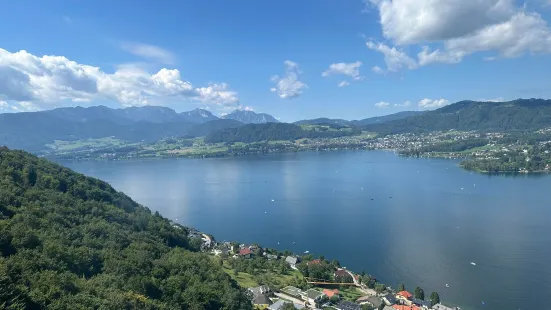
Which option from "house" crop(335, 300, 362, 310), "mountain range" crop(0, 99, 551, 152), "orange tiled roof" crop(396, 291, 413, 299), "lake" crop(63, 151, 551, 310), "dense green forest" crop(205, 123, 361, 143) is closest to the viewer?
"house" crop(335, 300, 362, 310)

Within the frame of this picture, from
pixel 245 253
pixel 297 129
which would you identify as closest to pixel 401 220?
pixel 245 253

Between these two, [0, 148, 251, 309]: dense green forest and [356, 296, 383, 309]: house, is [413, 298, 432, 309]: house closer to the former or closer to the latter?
[356, 296, 383, 309]: house

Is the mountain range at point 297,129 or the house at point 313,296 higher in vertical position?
the mountain range at point 297,129

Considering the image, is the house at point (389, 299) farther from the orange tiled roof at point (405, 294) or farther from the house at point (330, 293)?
the house at point (330, 293)

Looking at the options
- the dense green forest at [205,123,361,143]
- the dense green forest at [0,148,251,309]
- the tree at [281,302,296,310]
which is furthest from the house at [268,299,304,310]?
the dense green forest at [205,123,361,143]

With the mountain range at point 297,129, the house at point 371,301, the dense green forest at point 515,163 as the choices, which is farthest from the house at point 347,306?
the mountain range at point 297,129

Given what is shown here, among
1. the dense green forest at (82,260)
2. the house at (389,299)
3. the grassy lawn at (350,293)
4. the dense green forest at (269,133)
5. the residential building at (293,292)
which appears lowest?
the grassy lawn at (350,293)

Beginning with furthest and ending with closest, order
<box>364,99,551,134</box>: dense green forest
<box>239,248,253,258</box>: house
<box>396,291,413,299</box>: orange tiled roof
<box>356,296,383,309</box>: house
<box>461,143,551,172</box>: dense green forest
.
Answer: <box>364,99,551,134</box>: dense green forest, <box>461,143,551,172</box>: dense green forest, <box>239,248,253,258</box>: house, <box>396,291,413,299</box>: orange tiled roof, <box>356,296,383,309</box>: house
